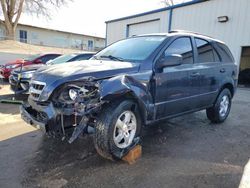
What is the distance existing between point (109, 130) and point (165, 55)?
1575 millimetres

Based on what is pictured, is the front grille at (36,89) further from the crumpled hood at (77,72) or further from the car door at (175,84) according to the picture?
the car door at (175,84)

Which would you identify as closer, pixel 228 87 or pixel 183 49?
pixel 183 49

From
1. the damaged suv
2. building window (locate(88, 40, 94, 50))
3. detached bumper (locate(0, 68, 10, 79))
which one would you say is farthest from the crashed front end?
building window (locate(88, 40, 94, 50))

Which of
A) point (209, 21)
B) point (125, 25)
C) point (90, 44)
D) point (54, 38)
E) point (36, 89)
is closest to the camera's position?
point (36, 89)

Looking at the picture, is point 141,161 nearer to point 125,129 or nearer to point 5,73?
point 125,129

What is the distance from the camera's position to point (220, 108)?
5414 millimetres

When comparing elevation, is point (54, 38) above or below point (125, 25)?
above

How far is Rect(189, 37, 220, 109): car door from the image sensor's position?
4.46m

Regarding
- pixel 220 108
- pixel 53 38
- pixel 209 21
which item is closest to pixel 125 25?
pixel 209 21

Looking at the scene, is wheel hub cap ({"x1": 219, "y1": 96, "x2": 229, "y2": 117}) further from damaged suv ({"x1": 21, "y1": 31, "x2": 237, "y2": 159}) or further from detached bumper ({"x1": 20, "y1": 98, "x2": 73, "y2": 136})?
detached bumper ({"x1": 20, "y1": 98, "x2": 73, "y2": 136})

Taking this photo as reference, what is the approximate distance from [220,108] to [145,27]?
1245 centimetres

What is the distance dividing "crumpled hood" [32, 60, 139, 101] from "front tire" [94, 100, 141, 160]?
0.44 m

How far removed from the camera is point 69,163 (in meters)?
3.30

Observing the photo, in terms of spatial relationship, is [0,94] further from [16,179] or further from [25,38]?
[25,38]
